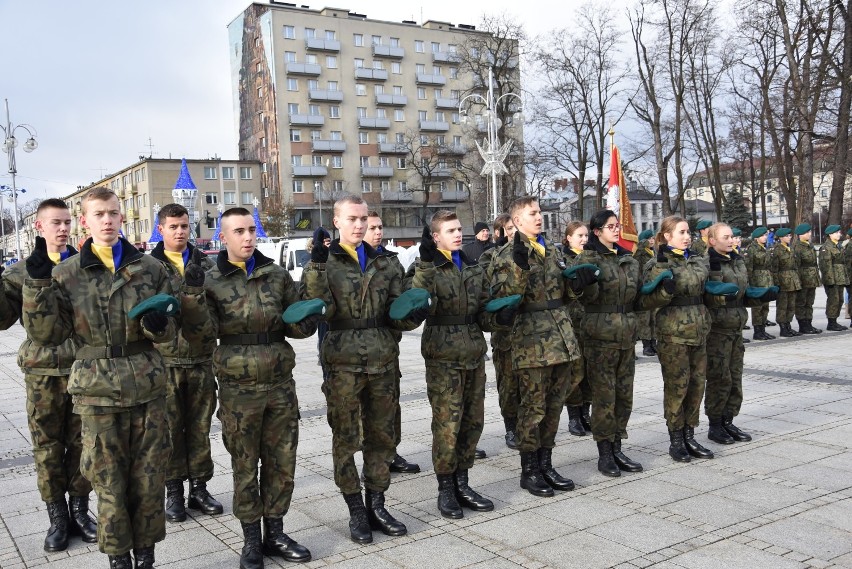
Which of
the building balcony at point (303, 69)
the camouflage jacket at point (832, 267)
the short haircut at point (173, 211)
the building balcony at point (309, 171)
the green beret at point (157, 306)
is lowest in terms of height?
the camouflage jacket at point (832, 267)

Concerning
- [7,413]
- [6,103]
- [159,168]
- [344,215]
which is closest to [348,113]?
[159,168]

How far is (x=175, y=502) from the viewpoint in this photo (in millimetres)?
5457

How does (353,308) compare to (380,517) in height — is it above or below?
above

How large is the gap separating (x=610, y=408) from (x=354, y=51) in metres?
67.6

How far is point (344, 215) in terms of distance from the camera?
5.00 meters

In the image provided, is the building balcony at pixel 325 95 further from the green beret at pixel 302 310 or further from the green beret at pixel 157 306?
the green beret at pixel 157 306

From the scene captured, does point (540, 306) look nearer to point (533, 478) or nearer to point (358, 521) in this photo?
point (533, 478)

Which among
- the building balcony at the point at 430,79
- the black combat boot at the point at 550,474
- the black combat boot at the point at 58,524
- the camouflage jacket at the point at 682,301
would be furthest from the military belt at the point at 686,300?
the building balcony at the point at 430,79

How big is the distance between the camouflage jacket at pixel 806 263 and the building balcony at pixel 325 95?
2235 inches

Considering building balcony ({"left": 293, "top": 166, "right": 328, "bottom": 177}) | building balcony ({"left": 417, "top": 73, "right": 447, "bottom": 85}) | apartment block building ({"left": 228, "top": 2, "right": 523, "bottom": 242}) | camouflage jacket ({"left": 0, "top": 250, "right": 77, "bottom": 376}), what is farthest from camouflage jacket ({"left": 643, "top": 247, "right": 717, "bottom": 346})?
building balcony ({"left": 417, "top": 73, "right": 447, "bottom": 85})

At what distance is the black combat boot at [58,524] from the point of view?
496 centimetres

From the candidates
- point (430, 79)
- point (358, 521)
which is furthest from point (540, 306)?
point (430, 79)

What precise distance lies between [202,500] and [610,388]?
3.30 metres

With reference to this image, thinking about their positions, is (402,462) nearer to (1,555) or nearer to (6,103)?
(1,555)
